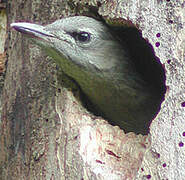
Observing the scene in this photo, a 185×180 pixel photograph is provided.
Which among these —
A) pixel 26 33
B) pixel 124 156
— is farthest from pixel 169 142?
pixel 26 33

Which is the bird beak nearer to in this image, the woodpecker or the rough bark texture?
the woodpecker

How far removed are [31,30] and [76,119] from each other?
56 cm

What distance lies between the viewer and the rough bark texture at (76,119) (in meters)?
2.19

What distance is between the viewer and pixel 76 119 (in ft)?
8.47

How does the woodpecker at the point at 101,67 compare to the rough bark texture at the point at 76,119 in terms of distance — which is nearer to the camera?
the rough bark texture at the point at 76,119

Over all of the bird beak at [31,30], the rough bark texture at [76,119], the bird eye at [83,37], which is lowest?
the rough bark texture at [76,119]

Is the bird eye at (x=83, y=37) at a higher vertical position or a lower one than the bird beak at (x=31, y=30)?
higher

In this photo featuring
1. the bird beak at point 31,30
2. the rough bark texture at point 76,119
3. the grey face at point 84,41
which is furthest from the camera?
the grey face at point 84,41

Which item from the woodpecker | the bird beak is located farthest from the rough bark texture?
the bird beak

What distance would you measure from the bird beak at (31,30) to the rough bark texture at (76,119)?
0.27 m

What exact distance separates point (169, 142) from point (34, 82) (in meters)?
1.01

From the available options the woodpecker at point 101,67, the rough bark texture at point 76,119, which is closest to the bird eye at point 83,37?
the woodpecker at point 101,67

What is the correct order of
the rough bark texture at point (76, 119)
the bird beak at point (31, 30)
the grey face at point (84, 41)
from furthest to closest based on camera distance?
the grey face at point (84, 41), the bird beak at point (31, 30), the rough bark texture at point (76, 119)

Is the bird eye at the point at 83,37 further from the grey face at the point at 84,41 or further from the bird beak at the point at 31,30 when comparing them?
the bird beak at the point at 31,30
